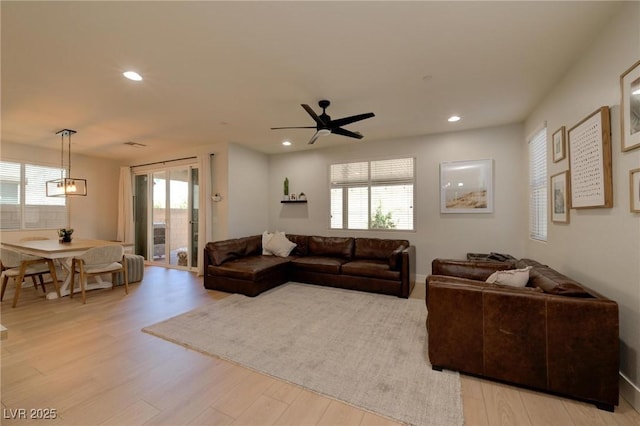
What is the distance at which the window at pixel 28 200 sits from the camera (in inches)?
204

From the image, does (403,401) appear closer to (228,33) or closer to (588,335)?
(588,335)

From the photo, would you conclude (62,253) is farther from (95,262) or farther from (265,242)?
(265,242)

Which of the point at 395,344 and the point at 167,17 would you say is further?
the point at 395,344

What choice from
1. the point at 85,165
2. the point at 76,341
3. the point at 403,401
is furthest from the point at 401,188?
the point at 85,165

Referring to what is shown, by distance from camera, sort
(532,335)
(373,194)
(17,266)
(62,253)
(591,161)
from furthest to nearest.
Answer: (373,194), (17,266), (62,253), (591,161), (532,335)

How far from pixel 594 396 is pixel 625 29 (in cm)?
258

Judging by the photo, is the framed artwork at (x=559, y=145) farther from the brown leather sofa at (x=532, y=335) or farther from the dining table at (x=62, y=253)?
the dining table at (x=62, y=253)

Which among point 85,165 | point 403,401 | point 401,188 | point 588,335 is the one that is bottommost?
point 403,401

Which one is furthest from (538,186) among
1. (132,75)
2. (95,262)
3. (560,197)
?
(95,262)

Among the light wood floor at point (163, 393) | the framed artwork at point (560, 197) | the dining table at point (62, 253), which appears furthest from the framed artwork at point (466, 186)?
the dining table at point (62, 253)

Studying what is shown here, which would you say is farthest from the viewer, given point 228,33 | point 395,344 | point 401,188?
point 401,188

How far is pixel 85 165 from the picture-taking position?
6.38m

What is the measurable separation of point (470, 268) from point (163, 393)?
3228mm

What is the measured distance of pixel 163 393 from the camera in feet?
6.31
